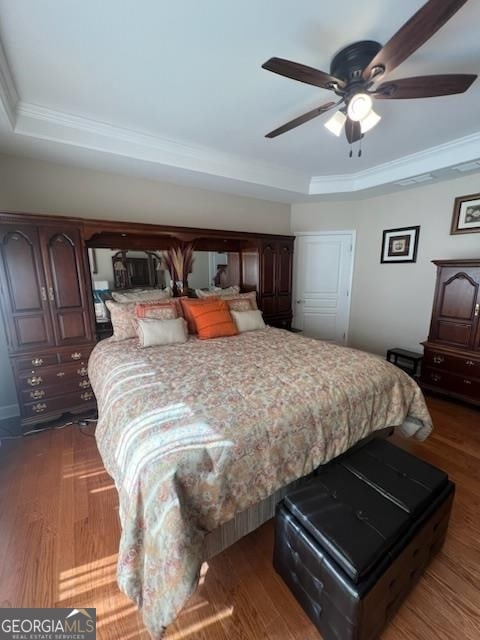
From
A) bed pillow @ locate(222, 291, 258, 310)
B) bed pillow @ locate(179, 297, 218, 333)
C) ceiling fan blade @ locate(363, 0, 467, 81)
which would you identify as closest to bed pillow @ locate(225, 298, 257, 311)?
bed pillow @ locate(222, 291, 258, 310)

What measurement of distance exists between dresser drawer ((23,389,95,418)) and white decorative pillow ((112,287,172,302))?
99cm

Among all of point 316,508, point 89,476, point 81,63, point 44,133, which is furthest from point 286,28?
point 89,476

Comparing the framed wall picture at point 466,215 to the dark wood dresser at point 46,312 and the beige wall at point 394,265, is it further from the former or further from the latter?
the dark wood dresser at point 46,312

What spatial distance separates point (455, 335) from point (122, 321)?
3.46 m

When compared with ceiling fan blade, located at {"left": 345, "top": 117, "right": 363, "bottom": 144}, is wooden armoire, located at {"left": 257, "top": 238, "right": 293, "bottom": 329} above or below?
below

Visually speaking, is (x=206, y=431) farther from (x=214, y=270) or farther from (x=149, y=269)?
(x=214, y=270)

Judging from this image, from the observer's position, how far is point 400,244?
3736mm

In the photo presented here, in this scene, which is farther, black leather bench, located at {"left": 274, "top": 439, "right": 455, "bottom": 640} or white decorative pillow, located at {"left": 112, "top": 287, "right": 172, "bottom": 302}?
white decorative pillow, located at {"left": 112, "top": 287, "right": 172, "bottom": 302}

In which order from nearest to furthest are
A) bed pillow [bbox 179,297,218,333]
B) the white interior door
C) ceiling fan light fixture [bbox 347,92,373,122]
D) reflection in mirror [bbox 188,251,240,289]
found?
1. ceiling fan light fixture [bbox 347,92,373,122]
2. bed pillow [bbox 179,297,218,333]
3. reflection in mirror [bbox 188,251,240,289]
4. the white interior door

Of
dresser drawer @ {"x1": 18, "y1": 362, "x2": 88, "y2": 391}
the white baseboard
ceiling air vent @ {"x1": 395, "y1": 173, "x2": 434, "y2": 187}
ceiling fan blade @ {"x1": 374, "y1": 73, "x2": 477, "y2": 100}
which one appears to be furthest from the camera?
ceiling air vent @ {"x1": 395, "y1": 173, "x2": 434, "y2": 187}

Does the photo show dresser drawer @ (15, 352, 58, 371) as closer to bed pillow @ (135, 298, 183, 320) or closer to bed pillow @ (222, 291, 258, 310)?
bed pillow @ (135, 298, 183, 320)

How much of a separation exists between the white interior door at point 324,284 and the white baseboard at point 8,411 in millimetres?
3827

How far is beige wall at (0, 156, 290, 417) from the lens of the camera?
256 cm

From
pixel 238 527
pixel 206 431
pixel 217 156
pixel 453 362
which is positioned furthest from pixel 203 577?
pixel 217 156
